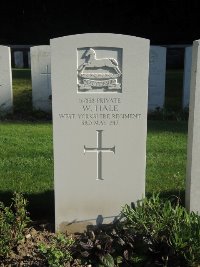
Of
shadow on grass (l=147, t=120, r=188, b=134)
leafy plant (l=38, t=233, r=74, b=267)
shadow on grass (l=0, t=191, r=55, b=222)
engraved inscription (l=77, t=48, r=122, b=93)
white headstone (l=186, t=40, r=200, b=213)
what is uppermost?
engraved inscription (l=77, t=48, r=122, b=93)

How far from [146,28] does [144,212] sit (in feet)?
59.7

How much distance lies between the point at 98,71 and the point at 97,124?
0.46 meters

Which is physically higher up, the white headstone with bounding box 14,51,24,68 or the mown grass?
the white headstone with bounding box 14,51,24,68

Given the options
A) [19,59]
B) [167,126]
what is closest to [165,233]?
[167,126]

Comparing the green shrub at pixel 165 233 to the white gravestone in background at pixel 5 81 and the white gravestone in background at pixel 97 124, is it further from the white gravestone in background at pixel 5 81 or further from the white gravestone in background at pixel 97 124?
the white gravestone in background at pixel 5 81

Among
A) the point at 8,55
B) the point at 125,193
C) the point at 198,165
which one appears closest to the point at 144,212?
the point at 125,193

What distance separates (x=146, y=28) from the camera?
21.0 m

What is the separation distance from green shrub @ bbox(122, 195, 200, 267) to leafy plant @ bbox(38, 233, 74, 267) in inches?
20.0

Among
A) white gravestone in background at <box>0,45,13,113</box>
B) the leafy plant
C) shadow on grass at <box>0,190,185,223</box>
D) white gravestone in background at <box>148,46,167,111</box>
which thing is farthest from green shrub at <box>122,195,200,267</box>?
white gravestone in background at <box>148,46,167,111</box>

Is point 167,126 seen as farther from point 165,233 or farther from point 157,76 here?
point 165,233

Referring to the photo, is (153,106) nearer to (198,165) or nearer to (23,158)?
(23,158)

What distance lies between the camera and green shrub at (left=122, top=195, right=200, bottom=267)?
10.9 feet

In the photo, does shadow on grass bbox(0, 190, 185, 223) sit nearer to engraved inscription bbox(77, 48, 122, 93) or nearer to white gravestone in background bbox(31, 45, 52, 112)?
engraved inscription bbox(77, 48, 122, 93)

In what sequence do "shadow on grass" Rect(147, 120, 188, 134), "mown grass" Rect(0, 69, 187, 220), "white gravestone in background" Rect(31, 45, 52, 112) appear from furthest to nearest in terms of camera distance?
"white gravestone in background" Rect(31, 45, 52, 112) → "shadow on grass" Rect(147, 120, 188, 134) → "mown grass" Rect(0, 69, 187, 220)
